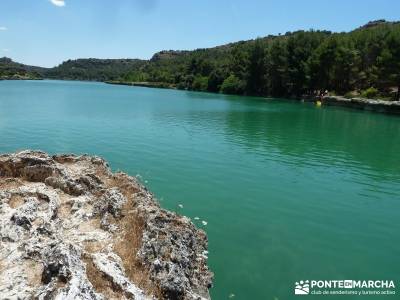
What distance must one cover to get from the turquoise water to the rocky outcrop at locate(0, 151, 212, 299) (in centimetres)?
224

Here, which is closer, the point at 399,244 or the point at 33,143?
the point at 399,244

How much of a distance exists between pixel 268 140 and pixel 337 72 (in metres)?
74.5

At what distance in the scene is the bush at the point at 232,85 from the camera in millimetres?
144375

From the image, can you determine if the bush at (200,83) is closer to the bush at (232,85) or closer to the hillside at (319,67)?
the hillside at (319,67)

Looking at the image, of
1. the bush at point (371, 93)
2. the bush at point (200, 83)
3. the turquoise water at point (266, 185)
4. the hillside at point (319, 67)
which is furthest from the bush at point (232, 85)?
the turquoise water at point (266, 185)

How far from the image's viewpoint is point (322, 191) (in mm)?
25016

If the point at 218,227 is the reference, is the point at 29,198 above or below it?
above

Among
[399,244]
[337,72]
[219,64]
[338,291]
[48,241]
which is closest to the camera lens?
[48,241]

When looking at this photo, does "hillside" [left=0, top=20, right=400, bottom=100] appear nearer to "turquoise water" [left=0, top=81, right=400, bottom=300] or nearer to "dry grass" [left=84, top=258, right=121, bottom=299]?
"turquoise water" [left=0, top=81, right=400, bottom=300]

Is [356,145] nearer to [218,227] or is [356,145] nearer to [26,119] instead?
[218,227]

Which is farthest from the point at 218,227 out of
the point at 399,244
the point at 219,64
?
the point at 219,64

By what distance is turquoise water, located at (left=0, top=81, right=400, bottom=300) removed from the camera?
605 inches

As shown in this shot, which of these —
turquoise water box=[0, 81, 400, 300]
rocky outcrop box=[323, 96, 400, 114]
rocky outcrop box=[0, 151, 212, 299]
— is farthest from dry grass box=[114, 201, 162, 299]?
rocky outcrop box=[323, 96, 400, 114]

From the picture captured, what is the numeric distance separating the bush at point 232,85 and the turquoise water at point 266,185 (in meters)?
91.2
